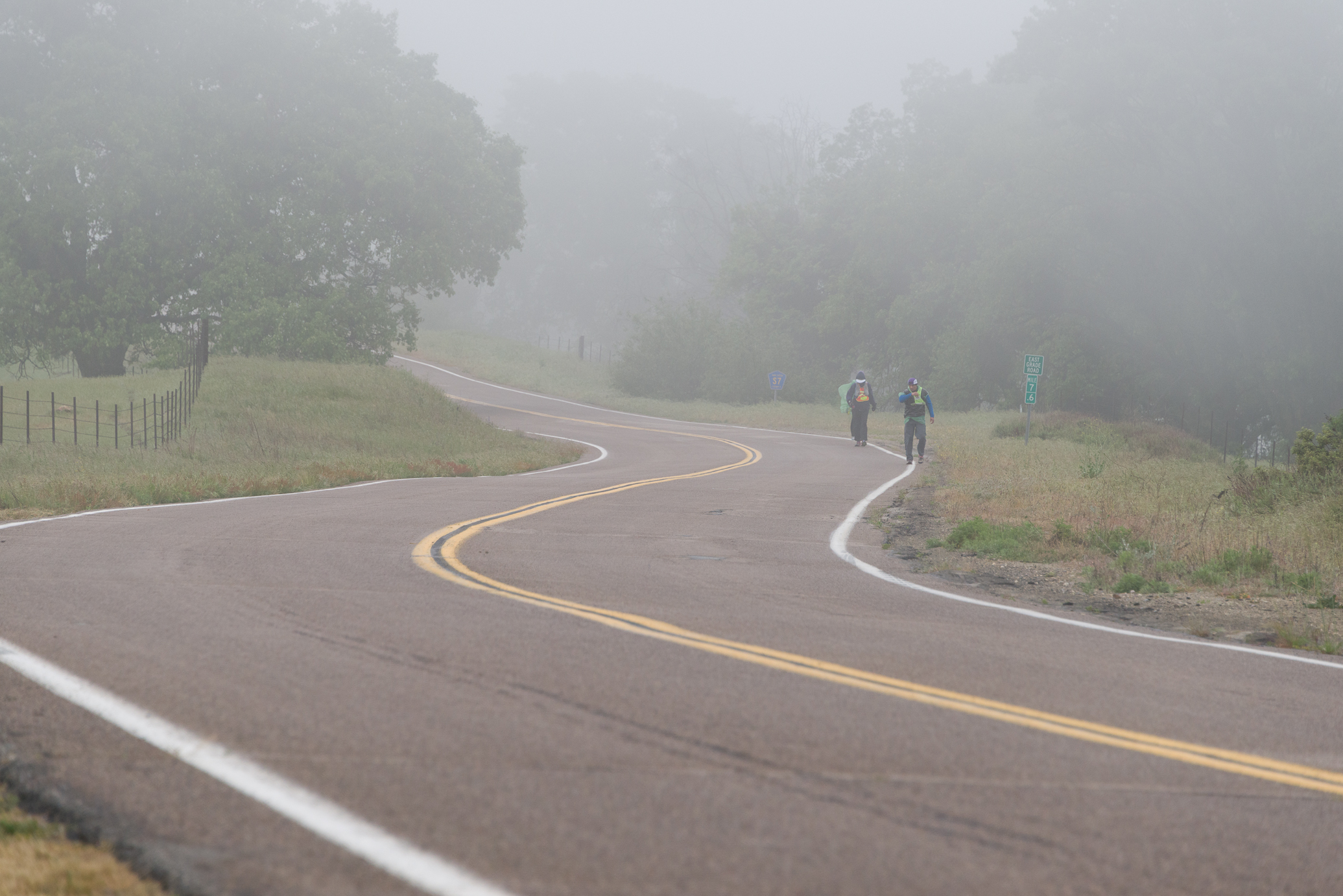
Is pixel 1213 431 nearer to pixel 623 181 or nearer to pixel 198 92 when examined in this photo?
pixel 198 92

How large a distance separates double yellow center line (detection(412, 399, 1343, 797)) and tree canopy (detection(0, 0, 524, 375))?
97.2ft

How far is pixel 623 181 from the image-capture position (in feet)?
336

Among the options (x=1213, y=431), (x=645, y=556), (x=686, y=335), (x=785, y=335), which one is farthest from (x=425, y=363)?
(x=645, y=556)

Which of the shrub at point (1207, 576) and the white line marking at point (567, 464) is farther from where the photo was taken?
the white line marking at point (567, 464)

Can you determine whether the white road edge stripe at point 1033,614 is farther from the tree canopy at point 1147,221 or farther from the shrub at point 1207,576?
the tree canopy at point 1147,221

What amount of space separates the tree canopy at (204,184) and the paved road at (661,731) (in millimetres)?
29145

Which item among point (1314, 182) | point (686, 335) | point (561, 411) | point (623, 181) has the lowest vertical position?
point (561, 411)

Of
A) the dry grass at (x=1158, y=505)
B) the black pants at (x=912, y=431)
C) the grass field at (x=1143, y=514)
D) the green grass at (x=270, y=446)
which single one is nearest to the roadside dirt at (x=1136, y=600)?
the grass field at (x=1143, y=514)

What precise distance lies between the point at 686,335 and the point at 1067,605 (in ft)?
161

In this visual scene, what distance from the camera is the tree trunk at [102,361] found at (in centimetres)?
3706

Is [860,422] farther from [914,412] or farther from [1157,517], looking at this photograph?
[1157,517]

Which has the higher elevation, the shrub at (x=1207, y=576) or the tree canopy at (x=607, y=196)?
the tree canopy at (x=607, y=196)

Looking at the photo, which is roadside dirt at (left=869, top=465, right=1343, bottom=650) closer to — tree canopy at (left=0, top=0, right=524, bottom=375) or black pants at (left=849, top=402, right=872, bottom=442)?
black pants at (left=849, top=402, right=872, bottom=442)

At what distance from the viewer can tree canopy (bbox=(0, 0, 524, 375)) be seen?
34.5 m
